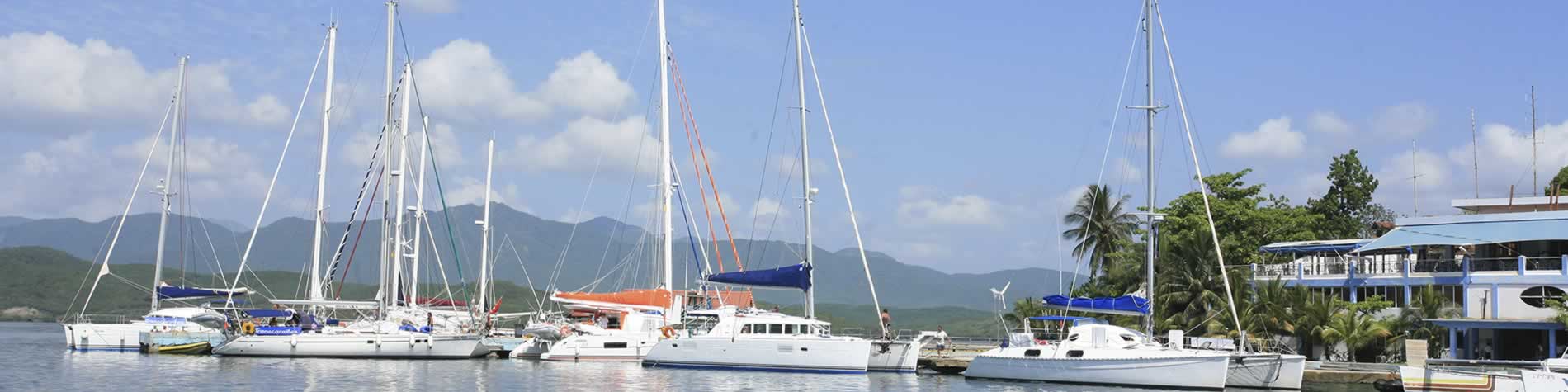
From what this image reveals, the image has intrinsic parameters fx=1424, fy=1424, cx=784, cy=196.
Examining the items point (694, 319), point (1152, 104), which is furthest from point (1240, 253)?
point (694, 319)

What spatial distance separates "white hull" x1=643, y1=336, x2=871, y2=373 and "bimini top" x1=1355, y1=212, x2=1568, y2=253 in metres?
21.5

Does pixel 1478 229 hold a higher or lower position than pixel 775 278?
higher

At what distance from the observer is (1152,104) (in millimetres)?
47375

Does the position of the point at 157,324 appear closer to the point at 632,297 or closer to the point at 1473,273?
the point at 632,297

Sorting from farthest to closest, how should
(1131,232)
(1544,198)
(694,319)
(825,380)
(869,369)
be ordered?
(1131,232) → (1544,198) → (694,319) → (869,369) → (825,380)

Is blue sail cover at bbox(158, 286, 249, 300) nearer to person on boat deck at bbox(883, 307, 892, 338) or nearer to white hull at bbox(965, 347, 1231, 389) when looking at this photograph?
person on boat deck at bbox(883, 307, 892, 338)

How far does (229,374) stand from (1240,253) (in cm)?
4535

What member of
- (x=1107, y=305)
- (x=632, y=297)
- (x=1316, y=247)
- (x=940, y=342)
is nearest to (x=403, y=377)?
(x=632, y=297)

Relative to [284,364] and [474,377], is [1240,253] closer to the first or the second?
[474,377]

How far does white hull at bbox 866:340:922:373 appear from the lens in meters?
49.2

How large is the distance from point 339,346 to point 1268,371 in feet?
110

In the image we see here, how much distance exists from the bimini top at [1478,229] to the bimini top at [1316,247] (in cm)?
337

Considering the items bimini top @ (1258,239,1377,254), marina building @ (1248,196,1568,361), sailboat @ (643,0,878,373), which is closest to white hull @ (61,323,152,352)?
sailboat @ (643,0,878,373)

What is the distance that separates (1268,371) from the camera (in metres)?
42.8
